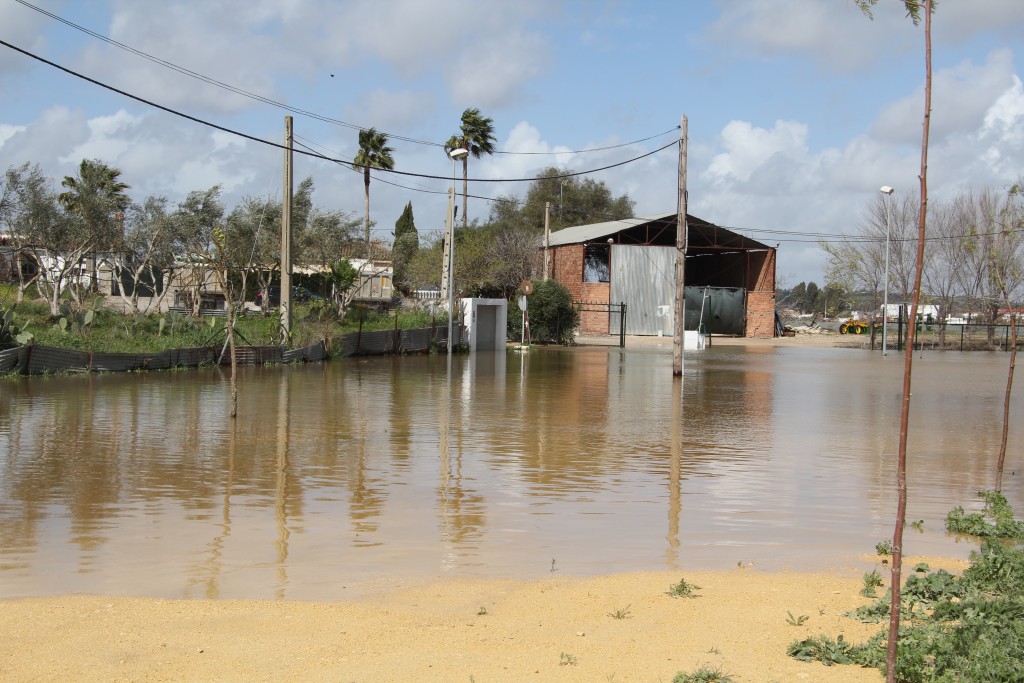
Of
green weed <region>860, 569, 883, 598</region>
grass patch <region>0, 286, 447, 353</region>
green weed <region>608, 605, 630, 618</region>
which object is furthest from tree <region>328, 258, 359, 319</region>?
green weed <region>608, 605, 630, 618</region>

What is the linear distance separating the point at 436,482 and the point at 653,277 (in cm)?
5035

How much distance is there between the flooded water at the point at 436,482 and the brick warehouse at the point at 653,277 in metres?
36.2

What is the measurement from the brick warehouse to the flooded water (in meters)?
36.2

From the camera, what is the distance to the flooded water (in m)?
8.02

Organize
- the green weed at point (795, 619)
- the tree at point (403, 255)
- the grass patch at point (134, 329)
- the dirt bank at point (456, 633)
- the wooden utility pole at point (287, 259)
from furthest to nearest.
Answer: the tree at point (403, 255) < the wooden utility pole at point (287, 259) < the grass patch at point (134, 329) < the green weed at point (795, 619) < the dirt bank at point (456, 633)

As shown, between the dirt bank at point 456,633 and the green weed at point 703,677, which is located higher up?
the green weed at point 703,677

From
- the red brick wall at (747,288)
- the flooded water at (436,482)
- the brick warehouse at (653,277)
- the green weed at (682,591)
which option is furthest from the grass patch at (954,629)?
the red brick wall at (747,288)

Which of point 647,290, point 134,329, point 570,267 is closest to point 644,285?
point 647,290

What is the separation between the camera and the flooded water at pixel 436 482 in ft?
26.3

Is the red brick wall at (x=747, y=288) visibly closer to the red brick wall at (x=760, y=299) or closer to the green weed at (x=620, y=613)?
the red brick wall at (x=760, y=299)

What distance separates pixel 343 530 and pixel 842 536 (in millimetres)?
4661

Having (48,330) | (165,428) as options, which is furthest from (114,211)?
(165,428)

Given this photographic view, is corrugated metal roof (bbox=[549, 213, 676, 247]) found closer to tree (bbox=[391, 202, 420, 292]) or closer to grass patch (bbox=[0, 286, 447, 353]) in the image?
tree (bbox=[391, 202, 420, 292])

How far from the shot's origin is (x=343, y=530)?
29.8ft
